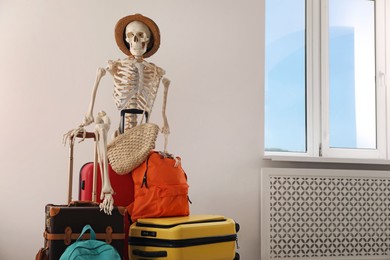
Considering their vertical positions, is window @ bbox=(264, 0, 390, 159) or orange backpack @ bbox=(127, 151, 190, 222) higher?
window @ bbox=(264, 0, 390, 159)

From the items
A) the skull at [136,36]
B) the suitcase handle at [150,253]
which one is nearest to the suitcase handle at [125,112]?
the skull at [136,36]

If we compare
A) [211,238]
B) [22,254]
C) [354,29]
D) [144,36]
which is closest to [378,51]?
[354,29]

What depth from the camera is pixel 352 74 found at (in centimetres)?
361

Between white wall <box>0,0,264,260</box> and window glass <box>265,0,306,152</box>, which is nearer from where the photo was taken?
white wall <box>0,0,264,260</box>

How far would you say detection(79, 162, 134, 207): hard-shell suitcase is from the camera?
225 centimetres

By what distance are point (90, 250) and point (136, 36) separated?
1126 mm

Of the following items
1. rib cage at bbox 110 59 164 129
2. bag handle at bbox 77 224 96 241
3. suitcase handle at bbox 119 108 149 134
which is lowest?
bag handle at bbox 77 224 96 241

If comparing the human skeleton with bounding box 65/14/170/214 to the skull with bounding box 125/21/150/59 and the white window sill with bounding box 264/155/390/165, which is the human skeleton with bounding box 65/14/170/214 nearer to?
the skull with bounding box 125/21/150/59

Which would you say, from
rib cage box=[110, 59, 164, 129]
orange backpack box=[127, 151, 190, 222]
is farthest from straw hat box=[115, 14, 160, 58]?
orange backpack box=[127, 151, 190, 222]

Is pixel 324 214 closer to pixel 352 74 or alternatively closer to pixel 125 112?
pixel 352 74

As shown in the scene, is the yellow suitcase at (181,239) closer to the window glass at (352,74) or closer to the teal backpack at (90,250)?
the teal backpack at (90,250)

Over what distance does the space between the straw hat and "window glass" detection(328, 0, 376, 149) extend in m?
1.55

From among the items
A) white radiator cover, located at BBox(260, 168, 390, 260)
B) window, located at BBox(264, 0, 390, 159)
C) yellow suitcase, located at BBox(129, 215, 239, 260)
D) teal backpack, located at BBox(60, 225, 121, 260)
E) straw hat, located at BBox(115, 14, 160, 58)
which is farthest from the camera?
window, located at BBox(264, 0, 390, 159)

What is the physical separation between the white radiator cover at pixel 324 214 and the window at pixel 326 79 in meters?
0.25
